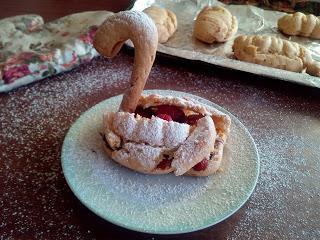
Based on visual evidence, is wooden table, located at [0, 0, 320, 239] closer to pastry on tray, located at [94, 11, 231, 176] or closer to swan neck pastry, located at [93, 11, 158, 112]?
pastry on tray, located at [94, 11, 231, 176]

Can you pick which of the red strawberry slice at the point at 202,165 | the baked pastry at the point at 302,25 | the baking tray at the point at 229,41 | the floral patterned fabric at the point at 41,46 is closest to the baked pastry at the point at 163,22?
the baking tray at the point at 229,41

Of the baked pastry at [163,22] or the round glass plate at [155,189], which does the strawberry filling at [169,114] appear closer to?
Answer: the round glass plate at [155,189]

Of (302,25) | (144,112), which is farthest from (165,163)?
(302,25)

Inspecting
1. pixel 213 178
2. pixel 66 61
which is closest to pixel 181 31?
pixel 66 61

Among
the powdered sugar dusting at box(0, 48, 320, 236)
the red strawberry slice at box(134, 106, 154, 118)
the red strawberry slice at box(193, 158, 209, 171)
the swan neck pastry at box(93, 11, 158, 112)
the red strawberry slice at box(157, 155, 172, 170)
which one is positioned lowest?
the powdered sugar dusting at box(0, 48, 320, 236)

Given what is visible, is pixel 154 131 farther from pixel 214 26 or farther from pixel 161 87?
pixel 214 26

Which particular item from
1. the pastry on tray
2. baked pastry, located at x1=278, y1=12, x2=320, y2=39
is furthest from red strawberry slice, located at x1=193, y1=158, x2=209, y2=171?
baked pastry, located at x1=278, y1=12, x2=320, y2=39
